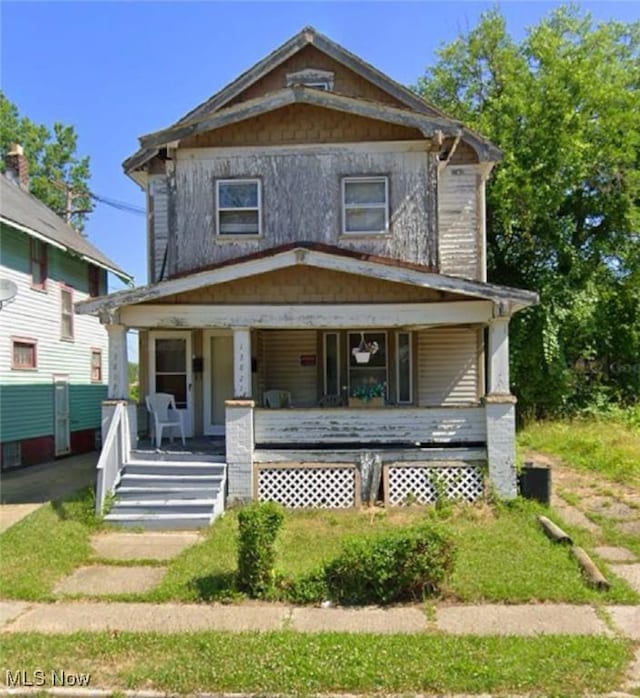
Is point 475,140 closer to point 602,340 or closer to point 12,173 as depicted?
point 602,340

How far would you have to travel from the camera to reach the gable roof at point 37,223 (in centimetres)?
1548

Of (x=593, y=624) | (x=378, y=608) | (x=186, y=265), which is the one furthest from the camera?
(x=186, y=265)

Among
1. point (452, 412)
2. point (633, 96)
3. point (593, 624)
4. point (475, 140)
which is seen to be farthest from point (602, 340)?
point (593, 624)

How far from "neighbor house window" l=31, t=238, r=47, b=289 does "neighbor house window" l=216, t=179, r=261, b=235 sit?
22.7 feet

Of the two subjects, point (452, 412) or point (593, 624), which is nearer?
point (593, 624)

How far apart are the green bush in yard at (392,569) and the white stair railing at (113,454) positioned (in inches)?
184

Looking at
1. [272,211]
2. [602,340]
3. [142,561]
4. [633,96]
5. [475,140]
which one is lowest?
[142,561]

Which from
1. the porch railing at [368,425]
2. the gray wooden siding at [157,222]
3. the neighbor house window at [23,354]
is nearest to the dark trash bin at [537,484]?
the porch railing at [368,425]

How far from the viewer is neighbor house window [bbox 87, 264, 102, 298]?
68.6 feet

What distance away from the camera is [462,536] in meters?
8.30

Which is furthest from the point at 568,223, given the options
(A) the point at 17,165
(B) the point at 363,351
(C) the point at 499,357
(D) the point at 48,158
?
(D) the point at 48,158

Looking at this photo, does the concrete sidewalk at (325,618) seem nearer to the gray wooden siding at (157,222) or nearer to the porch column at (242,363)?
the porch column at (242,363)

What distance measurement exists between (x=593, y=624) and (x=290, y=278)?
675cm

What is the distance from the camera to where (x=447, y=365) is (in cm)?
1367
